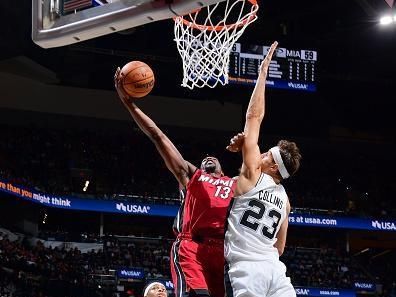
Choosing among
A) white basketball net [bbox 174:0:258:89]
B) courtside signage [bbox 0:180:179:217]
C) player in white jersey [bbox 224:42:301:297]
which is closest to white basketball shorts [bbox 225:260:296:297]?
player in white jersey [bbox 224:42:301:297]

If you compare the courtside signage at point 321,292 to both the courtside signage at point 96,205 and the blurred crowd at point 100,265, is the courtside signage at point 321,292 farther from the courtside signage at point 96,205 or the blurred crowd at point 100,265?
the courtside signage at point 96,205

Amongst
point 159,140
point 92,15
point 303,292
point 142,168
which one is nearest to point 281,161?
point 159,140

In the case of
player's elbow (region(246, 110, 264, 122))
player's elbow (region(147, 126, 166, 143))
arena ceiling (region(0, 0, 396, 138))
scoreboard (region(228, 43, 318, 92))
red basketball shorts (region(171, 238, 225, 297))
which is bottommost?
red basketball shorts (region(171, 238, 225, 297))

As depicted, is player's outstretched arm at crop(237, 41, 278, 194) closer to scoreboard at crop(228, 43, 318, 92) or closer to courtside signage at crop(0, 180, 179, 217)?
scoreboard at crop(228, 43, 318, 92)

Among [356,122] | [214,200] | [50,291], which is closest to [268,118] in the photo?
[356,122]

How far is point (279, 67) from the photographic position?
17812 mm

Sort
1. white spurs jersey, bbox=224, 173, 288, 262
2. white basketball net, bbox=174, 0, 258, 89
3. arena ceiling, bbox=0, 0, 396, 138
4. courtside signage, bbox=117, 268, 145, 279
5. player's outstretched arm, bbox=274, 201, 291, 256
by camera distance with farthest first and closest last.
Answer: arena ceiling, bbox=0, 0, 396, 138 → courtside signage, bbox=117, 268, 145, 279 → white basketball net, bbox=174, 0, 258, 89 → player's outstretched arm, bbox=274, 201, 291, 256 → white spurs jersey, bbox=224, 173, 288, 262

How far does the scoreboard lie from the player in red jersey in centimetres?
1197

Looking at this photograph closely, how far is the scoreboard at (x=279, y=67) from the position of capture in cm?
1697

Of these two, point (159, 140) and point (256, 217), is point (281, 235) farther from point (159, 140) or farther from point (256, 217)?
point (159, 140)

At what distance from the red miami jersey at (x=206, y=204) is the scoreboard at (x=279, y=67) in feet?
39.3

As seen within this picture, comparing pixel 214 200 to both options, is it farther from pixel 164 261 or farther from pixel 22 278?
pixel 164 261

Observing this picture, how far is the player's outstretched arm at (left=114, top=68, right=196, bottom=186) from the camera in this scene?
4.82 m

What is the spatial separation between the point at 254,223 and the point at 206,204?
74 centimetres
